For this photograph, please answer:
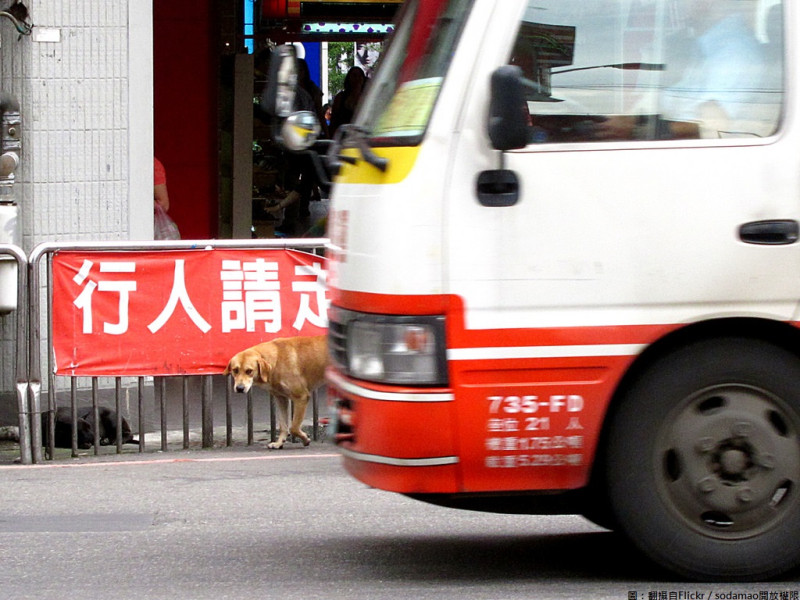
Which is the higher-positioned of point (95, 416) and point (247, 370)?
point (247, 370)

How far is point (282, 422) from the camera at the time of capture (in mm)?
9125

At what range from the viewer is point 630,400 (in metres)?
4.80

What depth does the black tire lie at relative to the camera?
15.7 feet

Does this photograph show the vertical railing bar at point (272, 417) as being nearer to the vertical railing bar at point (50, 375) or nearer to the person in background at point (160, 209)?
the vertical railing bar at point (50, 375)

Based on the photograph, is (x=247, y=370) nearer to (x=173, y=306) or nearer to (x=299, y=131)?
(x=173, y=306)

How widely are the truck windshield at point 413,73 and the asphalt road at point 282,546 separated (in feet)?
5.64

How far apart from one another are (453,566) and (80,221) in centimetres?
520

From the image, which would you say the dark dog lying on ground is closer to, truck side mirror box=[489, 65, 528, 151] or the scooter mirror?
the scooter mirror

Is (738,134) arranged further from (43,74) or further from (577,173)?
(43,74)

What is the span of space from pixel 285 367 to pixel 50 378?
4.95 feet

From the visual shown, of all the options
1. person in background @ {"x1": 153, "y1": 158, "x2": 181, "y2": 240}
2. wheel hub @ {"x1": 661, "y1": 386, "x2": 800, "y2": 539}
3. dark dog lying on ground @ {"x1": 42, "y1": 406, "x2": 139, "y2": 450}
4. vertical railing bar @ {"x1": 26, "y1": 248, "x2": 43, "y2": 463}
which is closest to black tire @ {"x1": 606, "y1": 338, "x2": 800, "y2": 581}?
wheel hub @ {"x1": 661, "y1": 386, "x2": 800, "y2": 539}

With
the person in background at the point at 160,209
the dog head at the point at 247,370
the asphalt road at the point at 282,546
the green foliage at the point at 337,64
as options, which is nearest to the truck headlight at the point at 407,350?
the asphalt road at the point at 282,546

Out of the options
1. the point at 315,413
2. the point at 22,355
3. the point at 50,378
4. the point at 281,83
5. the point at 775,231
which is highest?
the point at 281,83

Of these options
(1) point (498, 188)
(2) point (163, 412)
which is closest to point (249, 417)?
(2) point (163, 412)
